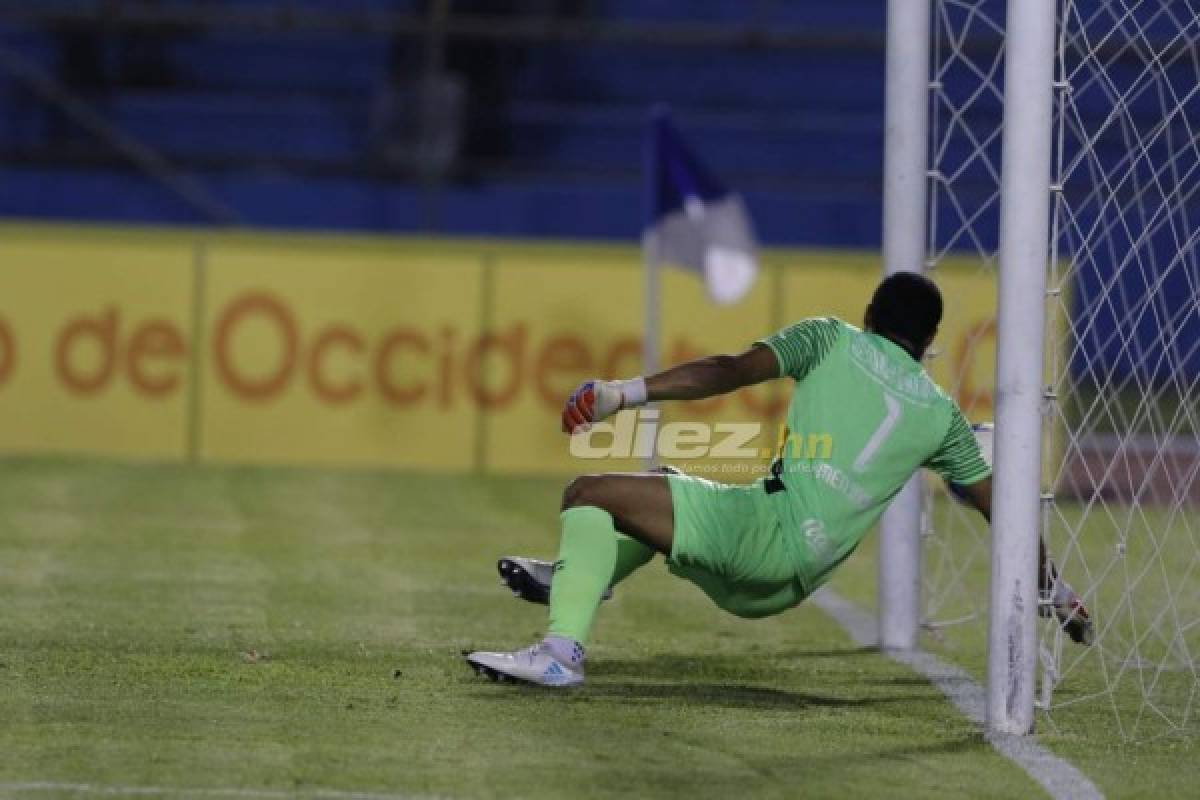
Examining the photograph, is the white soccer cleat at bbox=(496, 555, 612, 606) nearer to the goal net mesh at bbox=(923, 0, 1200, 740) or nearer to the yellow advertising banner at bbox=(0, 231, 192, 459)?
the goal net mesh at bbox=(923, 0, 1200, 740)

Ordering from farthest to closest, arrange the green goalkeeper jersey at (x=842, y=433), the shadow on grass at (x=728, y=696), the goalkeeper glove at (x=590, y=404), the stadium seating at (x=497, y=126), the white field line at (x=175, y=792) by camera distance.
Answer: the stadium seating at (x=497, y=126)
the shadow on grass at (x=728, y=696)
the green goalkeeper jersey at (x=842, y=433)
the goalkeeper glove at (x=590, y=404)
the white field line at (x=175, y=792)

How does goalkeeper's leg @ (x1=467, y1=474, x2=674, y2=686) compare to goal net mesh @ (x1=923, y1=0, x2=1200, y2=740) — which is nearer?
goalkeeper's leg @ (x1=467, y1=474, x2=674, y2=686)

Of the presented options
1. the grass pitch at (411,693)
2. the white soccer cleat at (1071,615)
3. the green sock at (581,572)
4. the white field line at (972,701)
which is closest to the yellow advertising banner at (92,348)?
the grass pitch at (411,693)

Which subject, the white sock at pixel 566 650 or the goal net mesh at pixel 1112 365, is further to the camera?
the goal net mesh at pixel 1112 365

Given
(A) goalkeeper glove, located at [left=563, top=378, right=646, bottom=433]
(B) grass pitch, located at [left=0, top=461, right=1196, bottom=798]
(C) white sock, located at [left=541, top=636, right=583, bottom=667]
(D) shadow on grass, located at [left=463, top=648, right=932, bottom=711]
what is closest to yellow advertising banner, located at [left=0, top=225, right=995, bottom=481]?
(B) grass pitch, located at [left=0, top=461, right=1196, bottom=798]

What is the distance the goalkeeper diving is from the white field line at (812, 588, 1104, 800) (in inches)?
25.2

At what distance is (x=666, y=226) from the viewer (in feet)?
64.6

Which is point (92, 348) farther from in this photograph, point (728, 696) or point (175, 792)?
point (175, 792)

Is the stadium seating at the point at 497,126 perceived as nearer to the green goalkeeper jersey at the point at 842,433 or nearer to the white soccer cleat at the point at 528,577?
the white soccer cleat at the point at 528,577

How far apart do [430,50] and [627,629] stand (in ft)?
65.4

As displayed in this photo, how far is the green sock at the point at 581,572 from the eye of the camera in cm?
842

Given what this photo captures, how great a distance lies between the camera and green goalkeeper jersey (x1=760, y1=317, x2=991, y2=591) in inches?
331

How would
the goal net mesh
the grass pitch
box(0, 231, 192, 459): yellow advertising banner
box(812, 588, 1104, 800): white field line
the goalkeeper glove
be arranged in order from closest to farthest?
the grass pitch < box(812, 588, 1104, 800): white field line < the goalkeeper glove < the goal net mesh < box(0, 231, 192, 459): yellow advertising banner

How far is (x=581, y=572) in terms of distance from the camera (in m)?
8.41
